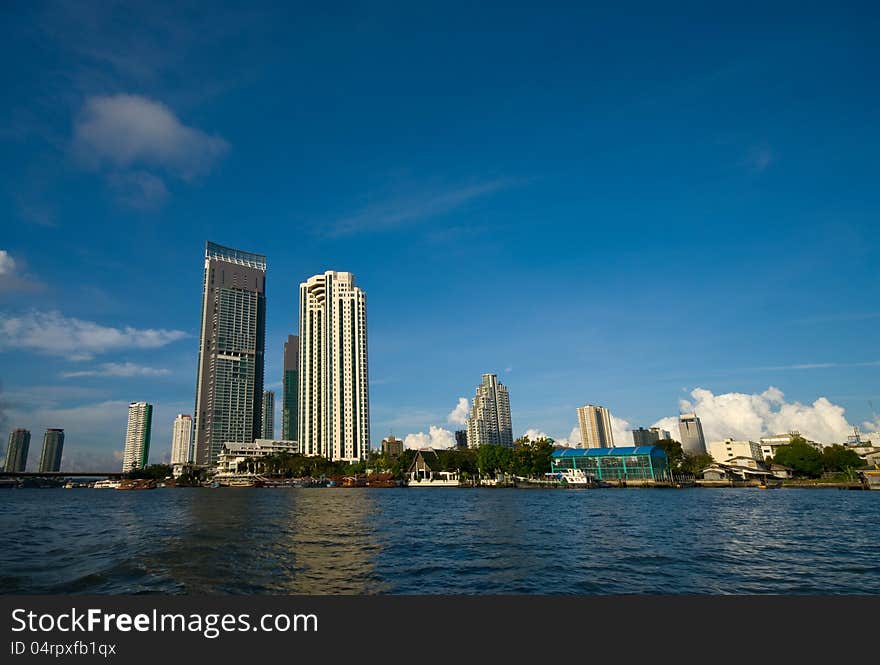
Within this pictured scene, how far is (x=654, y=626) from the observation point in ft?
37.4

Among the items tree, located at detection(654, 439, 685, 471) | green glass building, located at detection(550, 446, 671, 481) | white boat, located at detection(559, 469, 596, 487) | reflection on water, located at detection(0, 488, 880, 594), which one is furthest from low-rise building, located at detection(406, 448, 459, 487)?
reflection on water, located at detection(0, 488, 880, 594)

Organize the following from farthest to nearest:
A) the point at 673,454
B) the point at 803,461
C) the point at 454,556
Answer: the point at 673,454 → the point at 803,461 → the point at 454,556

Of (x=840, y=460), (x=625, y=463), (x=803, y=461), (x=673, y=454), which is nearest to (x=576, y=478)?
(x=625, y=463)

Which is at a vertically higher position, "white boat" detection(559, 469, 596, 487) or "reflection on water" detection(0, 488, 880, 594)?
"white boat" detection(559, 469, 596, 487)

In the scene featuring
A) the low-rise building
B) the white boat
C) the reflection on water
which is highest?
the low-rise building

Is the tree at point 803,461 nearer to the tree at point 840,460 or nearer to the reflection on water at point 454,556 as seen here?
the tree at point 840,460

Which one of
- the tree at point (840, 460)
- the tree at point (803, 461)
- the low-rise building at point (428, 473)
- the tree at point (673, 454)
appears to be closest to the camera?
the tree at point (840, 460)

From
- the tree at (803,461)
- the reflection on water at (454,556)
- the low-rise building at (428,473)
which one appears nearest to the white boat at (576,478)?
the low-rise building at (428,473)

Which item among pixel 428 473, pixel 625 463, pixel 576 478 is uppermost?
pixel 428 473

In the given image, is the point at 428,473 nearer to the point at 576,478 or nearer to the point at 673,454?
the point at 576,478

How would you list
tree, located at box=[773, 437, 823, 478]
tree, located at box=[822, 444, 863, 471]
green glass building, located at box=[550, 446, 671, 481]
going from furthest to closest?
green glass building, located at box=[550, 446, 671, 481] → tree, located at box=[773, 437, 823, 478] → tree, located at box=[822, 444, 863, 471]

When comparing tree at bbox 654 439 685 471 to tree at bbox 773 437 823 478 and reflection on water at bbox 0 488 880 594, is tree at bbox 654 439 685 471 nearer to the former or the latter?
tree at bbox 773 437 823 478

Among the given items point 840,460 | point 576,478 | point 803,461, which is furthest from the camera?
point 576,478

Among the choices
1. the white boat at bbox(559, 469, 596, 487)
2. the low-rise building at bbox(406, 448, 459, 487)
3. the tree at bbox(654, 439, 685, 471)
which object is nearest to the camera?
the white boat at bbox(559, 469, 596, 487)
